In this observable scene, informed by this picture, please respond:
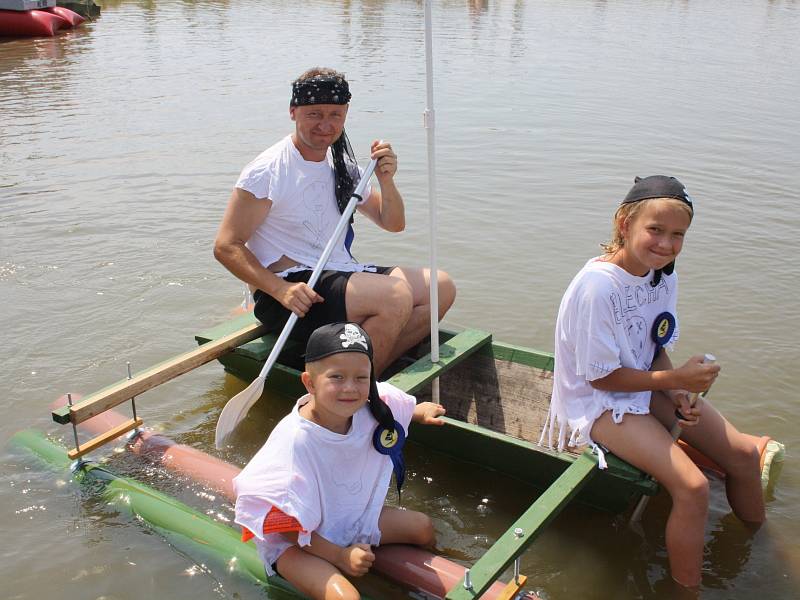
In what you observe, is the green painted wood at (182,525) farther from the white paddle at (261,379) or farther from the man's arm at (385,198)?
the man's arm at (385,198)

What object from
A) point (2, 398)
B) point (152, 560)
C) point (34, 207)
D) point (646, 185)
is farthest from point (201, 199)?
point (646, 185)

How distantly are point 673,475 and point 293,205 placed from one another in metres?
2.31

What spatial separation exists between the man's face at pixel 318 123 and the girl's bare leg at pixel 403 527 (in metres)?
2.00

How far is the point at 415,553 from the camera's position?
3.11 metres

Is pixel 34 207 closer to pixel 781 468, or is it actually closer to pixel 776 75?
pixel 781 468

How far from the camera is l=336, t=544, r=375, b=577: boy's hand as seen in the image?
2.79 meters

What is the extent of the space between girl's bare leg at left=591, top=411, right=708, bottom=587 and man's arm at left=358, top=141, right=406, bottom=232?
1643mm

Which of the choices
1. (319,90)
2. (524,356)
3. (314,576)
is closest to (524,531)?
(314,576)

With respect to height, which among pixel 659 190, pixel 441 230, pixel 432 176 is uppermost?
pixel 659 190

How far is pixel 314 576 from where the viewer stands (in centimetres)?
284

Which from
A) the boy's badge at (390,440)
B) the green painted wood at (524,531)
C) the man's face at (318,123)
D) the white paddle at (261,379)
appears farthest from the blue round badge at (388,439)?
the man's face at (318,123)

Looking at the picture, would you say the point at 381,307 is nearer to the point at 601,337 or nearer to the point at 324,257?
the point at 324,257

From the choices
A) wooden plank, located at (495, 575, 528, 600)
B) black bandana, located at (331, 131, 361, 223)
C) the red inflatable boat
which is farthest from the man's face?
the red inflatable boat

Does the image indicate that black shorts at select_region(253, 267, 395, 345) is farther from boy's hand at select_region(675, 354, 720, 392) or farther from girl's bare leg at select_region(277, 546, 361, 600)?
boy's hand at select_region(675, 354, 720, 392)
